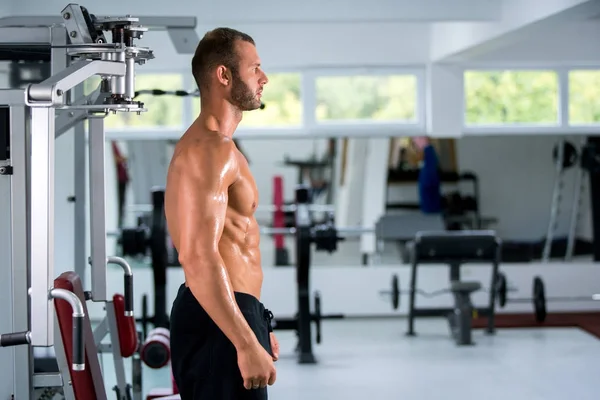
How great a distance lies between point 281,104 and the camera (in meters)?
8.45

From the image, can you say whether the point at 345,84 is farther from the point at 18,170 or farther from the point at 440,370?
the point at 18,170

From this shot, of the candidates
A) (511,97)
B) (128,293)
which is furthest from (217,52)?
(511,97)

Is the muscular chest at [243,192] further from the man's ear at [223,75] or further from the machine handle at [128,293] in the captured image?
the machine handle at [128,293]

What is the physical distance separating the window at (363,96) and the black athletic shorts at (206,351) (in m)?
6.00

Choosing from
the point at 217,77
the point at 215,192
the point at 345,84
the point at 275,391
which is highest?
the point at 345,84

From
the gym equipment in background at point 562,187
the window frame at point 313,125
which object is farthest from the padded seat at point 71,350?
the gym equipment in background at point 562,187

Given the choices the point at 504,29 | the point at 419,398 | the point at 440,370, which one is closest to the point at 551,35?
the point at 504,29

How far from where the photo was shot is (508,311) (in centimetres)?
852

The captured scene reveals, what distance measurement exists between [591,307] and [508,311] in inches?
30.9

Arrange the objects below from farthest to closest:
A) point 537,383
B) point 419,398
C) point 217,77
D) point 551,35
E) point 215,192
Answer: point 551,35, point 537,383, point 419,398, point 217,77, point 215,192

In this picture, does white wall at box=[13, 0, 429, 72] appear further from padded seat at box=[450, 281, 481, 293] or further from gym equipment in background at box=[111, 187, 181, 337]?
padded seat at box=[450, 281, 481, 293]

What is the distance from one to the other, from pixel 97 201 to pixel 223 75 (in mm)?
1234

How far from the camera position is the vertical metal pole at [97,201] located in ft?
11.7

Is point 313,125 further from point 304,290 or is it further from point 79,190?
point 79,190
